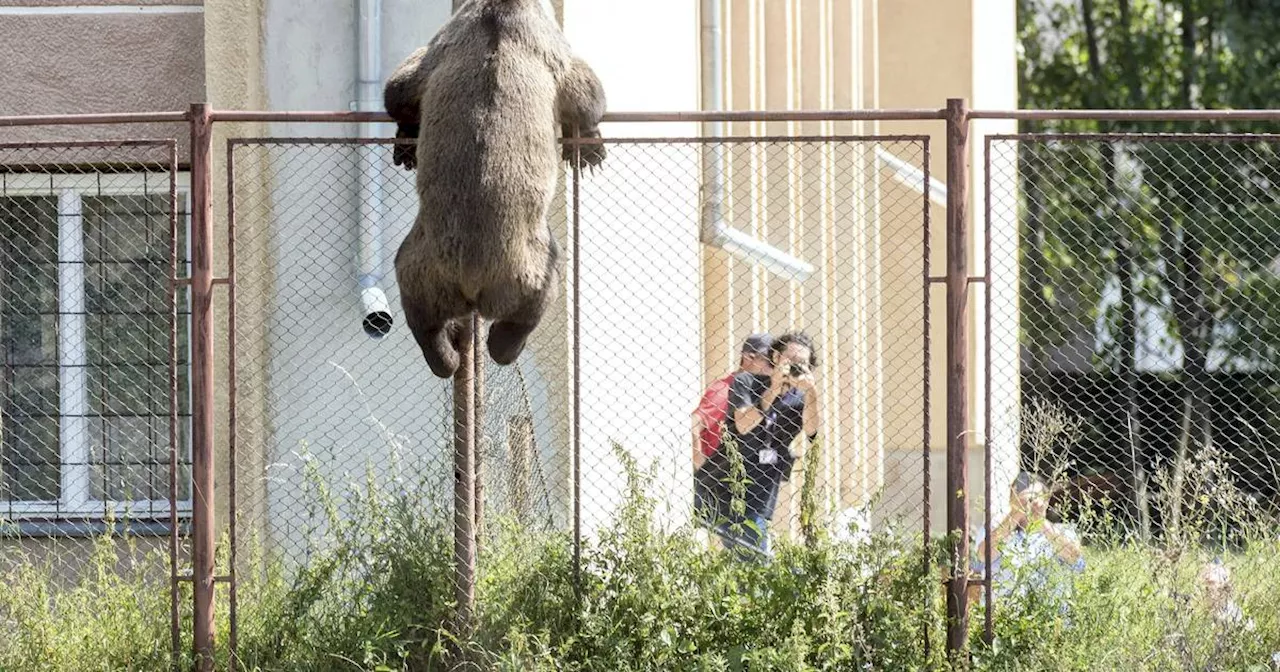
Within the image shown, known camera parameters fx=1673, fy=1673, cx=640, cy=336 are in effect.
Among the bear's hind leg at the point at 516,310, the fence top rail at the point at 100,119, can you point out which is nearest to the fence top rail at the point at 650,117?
the fence top rail at the point at 100,119

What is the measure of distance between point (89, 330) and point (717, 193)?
362 cm

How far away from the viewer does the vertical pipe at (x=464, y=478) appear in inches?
262

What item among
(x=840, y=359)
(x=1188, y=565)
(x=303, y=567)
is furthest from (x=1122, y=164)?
(x=303, y=567)

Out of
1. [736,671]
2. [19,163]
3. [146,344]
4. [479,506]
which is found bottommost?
[736,671]

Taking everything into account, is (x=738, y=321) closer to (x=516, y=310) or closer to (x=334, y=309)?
(x=334, y=309)

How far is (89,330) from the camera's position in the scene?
8805 mm

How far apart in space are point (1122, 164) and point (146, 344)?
1693 cm

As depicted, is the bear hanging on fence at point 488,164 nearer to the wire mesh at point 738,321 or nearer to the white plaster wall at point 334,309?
the wire mesh at point 738,321

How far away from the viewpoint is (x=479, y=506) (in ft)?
22.3

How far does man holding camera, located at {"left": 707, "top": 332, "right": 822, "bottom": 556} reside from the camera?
26.1 feet

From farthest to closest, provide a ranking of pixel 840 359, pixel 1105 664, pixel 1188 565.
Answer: pixel 840 359, pixel 1188 565, pixel 1105 664

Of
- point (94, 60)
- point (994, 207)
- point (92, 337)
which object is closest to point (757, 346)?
point (92, 337)

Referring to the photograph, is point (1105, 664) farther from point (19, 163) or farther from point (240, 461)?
point (19, 163)

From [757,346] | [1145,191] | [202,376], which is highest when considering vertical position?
[1145,191]
